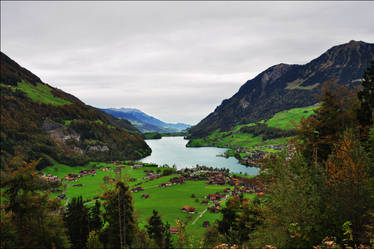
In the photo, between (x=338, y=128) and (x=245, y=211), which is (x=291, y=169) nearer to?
(x=338, y=128)

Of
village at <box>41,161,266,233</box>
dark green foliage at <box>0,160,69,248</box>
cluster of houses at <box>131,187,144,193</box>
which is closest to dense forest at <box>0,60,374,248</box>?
dark green foliage at <box>0,160,69,248</box>

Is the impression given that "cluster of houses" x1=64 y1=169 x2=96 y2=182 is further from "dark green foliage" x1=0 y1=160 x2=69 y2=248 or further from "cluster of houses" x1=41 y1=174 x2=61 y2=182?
"dark green foliage" x1=0 y1=160 x2=69 y2=248

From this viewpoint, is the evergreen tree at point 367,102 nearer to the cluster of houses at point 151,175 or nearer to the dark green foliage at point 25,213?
the dark green foliage at point 25,213

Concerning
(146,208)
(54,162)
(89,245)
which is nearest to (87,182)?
(54,162)

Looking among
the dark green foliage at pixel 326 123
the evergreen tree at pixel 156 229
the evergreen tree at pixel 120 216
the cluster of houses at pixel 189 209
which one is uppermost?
the dark green foliage at pixel 326 123

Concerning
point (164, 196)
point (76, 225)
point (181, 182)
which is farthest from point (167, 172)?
point (76, 225)

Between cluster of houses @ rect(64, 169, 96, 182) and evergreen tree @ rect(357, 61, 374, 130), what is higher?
evergreen tree @ rect(357, 61, 374, 130)

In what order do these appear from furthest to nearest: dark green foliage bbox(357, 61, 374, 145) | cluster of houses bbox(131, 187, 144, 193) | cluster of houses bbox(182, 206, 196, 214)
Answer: cluster of houses bbox(131, 187, 144, 193) → cluster of houses bbox(182, 206, 196, 214) → dark green foliage bbox(357, 61, 374, 145)

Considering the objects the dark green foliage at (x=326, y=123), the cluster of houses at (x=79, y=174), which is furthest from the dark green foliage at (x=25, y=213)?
the cluster of houses at (x=79, y=174)

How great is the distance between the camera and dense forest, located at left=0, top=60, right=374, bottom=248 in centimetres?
1565

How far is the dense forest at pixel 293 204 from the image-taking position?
1565 cm

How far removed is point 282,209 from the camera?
18.6m

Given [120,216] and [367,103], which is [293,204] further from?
[367,103]

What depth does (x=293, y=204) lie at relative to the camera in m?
17.7
